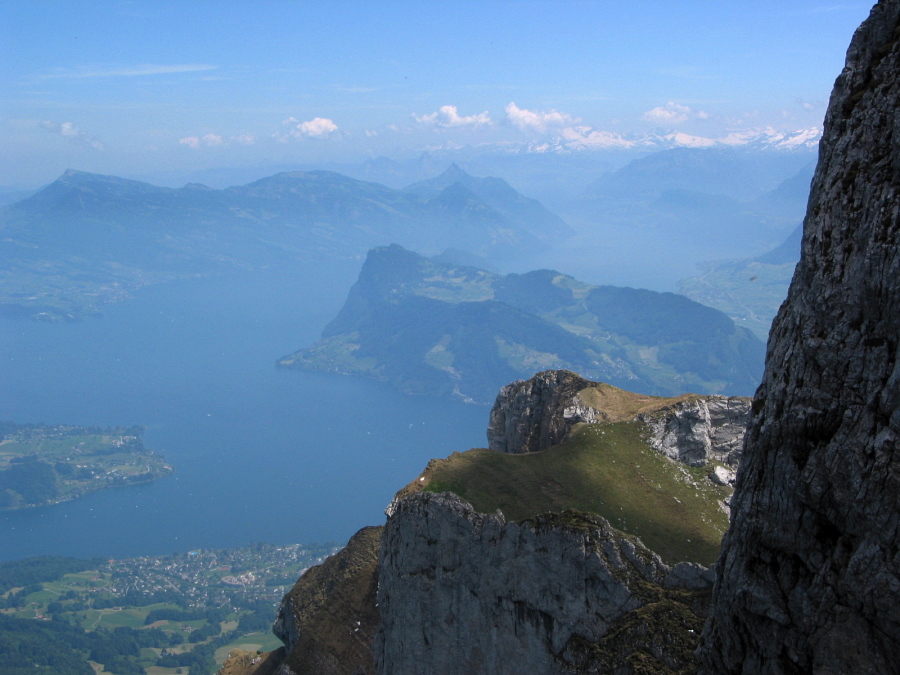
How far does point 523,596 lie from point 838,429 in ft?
59.8

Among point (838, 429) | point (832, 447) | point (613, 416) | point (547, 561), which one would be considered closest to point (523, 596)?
point (547, 561)

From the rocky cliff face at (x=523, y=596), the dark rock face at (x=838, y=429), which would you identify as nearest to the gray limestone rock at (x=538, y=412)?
the rocky cliff face at (x=523, y=596)

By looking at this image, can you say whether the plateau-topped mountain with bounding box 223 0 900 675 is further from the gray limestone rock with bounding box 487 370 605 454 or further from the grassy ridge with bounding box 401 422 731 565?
the gray limestone rock with bounding box 487 370 605 454

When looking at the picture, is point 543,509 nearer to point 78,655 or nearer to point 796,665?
point 796,665

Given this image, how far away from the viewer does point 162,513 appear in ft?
563

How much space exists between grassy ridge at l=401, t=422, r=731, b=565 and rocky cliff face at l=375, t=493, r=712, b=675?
6.98 feet

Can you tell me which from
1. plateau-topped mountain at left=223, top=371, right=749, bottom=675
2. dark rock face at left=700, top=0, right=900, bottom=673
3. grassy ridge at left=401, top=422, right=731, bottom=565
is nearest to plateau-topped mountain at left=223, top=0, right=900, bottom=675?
dark rock face at left=700, top=0, right=900, bottom=673

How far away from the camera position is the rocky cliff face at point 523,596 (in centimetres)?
2459

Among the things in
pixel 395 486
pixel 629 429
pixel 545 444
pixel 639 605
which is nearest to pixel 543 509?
pixel 639 605

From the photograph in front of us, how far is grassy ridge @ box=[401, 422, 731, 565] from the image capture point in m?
30.3

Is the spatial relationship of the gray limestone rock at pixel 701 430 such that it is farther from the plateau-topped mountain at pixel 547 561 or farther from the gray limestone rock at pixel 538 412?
the gray limestone rock at pixel 538 412

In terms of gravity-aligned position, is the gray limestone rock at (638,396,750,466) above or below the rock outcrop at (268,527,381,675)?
above

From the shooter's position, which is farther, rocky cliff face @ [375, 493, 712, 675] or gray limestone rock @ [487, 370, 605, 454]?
gray limestone rock @ [487, 370, 605, 454]

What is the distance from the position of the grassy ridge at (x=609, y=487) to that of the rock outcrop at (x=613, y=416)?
52.6 inches
